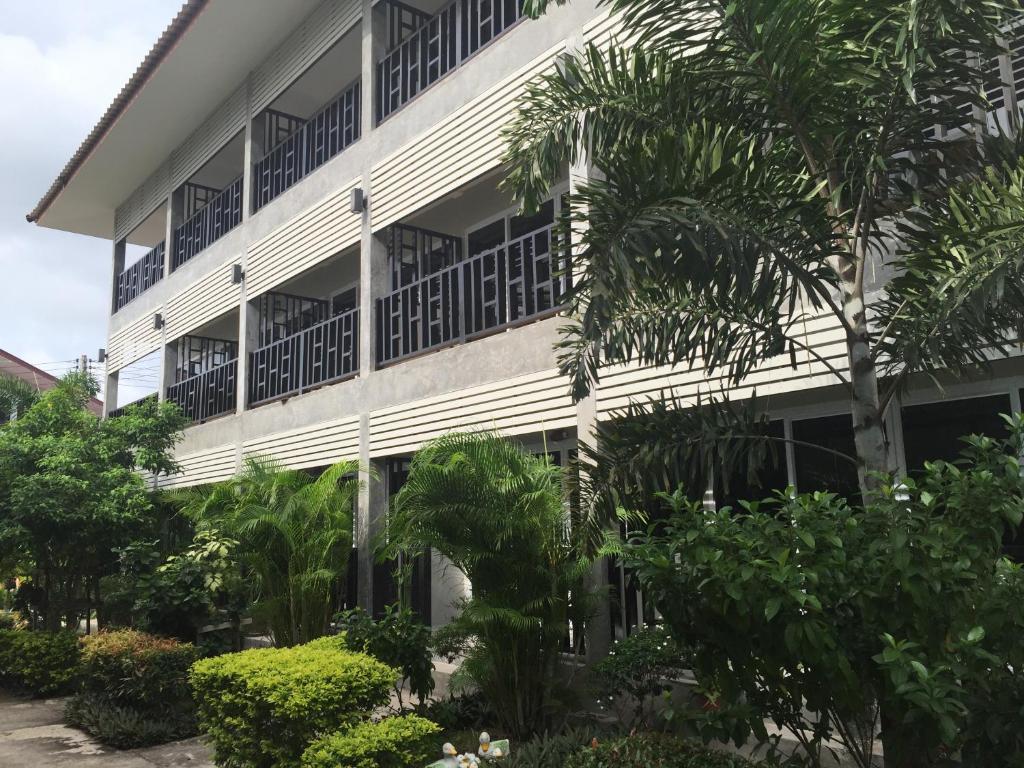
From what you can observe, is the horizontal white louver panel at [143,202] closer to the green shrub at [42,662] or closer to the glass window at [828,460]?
the green shrub at [42,662]

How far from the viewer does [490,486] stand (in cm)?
718

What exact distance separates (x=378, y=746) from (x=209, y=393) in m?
13.0

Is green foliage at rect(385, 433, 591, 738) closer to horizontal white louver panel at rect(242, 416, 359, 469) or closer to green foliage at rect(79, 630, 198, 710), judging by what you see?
green foliage at rect(79, 630, 198, 710)

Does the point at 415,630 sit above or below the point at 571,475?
below

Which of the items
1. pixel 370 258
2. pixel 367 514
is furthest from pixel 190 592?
pixel 370 258

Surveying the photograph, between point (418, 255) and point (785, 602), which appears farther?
point (418, 255)

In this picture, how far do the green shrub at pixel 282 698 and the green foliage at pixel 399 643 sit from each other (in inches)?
18.4

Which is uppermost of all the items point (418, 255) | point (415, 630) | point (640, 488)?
point (418, 255)

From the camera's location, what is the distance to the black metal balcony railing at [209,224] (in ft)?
56.3

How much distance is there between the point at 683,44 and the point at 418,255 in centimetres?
742

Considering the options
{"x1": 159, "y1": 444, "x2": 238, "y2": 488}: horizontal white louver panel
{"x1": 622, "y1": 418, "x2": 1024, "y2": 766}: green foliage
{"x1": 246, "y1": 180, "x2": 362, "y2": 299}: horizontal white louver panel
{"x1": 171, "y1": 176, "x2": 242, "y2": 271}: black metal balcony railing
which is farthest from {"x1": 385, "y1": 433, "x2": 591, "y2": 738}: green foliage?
{"x1": 171, "y1": 176, "x2": 242, "y2": 271}: black metal balcony railing

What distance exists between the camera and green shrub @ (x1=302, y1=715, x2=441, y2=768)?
18.2 ft

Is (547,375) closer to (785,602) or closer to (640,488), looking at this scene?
(640,488)

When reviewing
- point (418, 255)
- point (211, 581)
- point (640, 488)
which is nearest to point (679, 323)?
point (640, 488)
